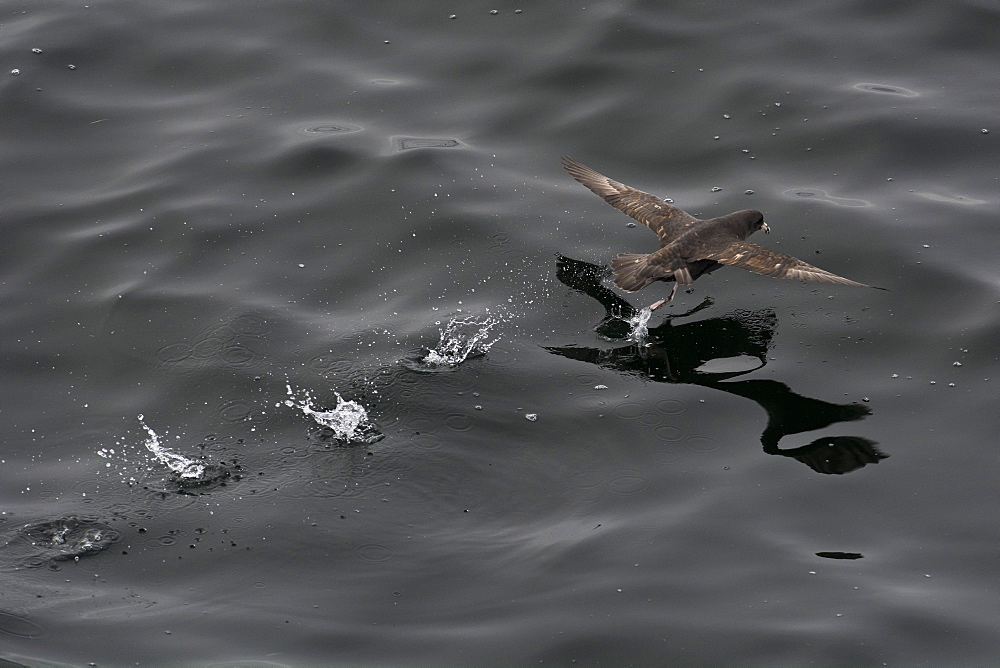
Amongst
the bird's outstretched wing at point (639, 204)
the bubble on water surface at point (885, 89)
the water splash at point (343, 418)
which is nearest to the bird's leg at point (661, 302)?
the bird's outstretched wing at point (639, 204)

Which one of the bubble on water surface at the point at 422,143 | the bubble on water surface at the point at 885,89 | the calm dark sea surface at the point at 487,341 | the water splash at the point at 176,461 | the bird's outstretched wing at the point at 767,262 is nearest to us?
the calm dark sea surface at the point at 487,341

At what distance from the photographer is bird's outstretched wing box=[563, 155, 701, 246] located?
9.96 meters

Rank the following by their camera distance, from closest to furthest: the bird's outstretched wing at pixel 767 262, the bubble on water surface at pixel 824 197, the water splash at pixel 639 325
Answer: the bird's outstretched wing at pixel 767 262 → the water splash at pixel 639 325 → the bubble on water surface at pixel 824 197

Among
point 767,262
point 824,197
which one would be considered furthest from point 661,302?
point 824,197

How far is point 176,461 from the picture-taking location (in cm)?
838

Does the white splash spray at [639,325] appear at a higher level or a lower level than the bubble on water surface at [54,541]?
higher

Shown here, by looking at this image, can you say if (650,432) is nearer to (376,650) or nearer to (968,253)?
(376,650)

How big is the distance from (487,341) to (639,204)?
2104 mm

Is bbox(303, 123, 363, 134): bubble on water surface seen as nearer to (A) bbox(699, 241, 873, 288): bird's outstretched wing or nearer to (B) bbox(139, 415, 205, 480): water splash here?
(A) bbox(699, 241, 873, 288): bird's outstretched wing

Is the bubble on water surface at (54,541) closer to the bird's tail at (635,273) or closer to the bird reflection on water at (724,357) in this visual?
the bird reflection on water at (724,357)

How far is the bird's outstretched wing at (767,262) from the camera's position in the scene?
9148 mm

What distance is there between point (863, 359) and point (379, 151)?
5.53m

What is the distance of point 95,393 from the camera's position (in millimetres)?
9242

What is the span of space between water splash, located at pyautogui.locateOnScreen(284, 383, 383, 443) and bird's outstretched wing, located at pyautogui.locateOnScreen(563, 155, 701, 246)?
3121 mm
